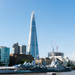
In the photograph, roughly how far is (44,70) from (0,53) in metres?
58.6

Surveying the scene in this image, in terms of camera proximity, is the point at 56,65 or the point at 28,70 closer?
the point at 28,70

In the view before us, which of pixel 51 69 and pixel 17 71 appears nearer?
pixel 17 71

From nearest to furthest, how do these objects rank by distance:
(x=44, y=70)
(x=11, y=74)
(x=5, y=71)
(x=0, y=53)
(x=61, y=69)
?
(x=11, y=74)
(x=5, y=71)
(x=44, y=70)
(x=61, y=69)
(x=0, y=53)

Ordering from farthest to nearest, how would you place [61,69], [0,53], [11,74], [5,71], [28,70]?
[0,53] < [61,69] < [28,70] < [5,71] < [11,74]

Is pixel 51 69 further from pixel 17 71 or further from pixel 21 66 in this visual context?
pixel 17 71

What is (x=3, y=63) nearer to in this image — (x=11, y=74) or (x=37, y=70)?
(x=37, y=70)

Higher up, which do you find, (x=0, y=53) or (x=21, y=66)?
(x=0, y=53)

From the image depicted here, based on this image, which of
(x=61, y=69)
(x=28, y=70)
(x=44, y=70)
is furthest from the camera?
(x=61, y=69)

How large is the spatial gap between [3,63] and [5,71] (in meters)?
70.0

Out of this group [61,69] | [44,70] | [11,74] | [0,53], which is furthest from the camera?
[0,53]

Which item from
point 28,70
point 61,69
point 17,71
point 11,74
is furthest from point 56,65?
point 11,74

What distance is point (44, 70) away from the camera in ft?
493

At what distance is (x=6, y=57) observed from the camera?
192m

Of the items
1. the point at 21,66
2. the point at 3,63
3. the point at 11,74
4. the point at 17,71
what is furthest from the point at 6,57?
the point at 11,74
